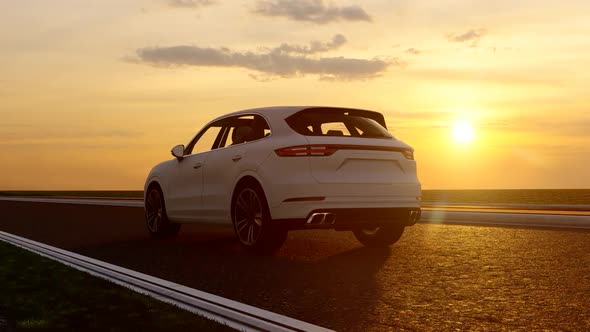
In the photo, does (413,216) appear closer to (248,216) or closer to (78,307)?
(248,216)

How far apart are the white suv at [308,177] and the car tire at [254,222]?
12 mm

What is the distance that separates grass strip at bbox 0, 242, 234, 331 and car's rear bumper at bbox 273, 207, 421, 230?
2.35m

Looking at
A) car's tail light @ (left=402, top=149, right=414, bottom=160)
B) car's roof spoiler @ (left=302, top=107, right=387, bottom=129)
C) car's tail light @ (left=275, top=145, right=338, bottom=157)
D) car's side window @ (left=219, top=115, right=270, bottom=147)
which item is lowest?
car's tail light @ (left=402, top=149, right=414, bottom=160)

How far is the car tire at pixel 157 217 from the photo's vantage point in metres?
12.0

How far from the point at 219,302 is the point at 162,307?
457 millimetres

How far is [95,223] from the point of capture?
16.5 m

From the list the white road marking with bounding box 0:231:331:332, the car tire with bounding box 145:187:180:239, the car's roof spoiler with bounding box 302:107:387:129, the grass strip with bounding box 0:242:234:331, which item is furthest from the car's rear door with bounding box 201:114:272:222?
the grass strip with bounding box 0:242:234:331

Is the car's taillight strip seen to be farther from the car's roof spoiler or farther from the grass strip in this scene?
the grass strip

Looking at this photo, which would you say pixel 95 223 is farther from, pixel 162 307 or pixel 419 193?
pixel 162 307

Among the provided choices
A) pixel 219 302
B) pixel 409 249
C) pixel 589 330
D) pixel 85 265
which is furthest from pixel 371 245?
pixel 589 330

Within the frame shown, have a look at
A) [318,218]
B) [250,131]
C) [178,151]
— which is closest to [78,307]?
[318,218]

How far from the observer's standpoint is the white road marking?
5000 mm

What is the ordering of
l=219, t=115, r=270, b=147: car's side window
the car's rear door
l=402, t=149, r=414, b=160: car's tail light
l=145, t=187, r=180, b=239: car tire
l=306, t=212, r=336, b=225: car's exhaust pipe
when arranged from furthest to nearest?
1. l=145, t=187, r=180, b=239: car tire
2. l=219, t=115, r=270, b=147: car's side window
3. l=402, t=149, r=414, b=160: car's tail light
4. the car's rear door
5. l=306, t=212, r=336, b=225: car's exhaust pipe

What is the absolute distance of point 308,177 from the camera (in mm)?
8445
